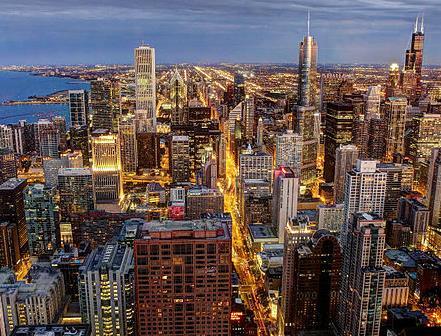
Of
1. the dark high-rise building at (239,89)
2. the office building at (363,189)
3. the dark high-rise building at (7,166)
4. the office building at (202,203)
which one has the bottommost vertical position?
the office building at (202,203)

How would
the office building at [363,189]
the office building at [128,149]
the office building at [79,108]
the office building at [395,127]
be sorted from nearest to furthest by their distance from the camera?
1. the office building at [363,189]
2. the office building at [128,149]
3. the office building at [395,127]
4. the office building at [79,108]

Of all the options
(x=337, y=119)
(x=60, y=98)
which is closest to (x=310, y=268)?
(x=337, y=119)

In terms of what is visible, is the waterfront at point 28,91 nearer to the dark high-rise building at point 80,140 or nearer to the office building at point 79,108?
the office building at point 79,108

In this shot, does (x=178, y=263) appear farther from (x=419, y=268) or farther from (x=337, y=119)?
(x=337, y=119)

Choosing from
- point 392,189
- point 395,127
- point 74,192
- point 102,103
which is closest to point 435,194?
point 392,189

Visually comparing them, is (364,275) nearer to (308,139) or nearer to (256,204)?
(256,204)

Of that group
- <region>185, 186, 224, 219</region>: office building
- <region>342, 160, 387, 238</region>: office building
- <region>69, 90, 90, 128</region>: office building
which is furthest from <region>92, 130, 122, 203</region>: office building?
<region>342, 160, 387, 238</region>: office building

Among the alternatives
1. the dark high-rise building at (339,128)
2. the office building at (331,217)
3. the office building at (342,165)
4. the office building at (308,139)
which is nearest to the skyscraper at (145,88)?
the office building at (308,139)

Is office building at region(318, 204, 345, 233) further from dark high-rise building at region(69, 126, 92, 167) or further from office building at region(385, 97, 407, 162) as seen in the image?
dark high-rise building at region(69, 126, 92, 167)
